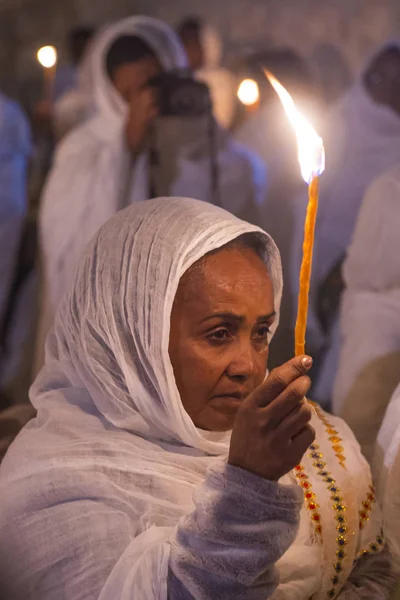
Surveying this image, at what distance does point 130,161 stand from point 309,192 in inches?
50.6

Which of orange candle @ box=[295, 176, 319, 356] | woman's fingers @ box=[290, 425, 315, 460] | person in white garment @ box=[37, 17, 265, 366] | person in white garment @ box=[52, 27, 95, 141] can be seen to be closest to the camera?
orange candle @ box=[295, 176, 319, 356]

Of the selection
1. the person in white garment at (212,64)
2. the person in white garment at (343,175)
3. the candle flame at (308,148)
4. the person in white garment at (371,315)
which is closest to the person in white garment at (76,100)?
the person in white garment at (212,64)

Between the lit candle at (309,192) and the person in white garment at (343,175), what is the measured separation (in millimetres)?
704

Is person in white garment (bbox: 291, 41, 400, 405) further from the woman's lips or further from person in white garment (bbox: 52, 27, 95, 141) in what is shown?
person in white garment (bbox: 52, 27, 95, 141)

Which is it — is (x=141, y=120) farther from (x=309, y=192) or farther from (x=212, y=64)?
(x=309, y=192)

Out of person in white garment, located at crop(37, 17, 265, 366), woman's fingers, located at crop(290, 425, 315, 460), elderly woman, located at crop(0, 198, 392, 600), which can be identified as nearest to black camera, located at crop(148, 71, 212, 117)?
person in white garment, located at crop(37, 17, 265, 366)

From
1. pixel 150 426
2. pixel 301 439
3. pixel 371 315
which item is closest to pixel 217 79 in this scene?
pixel 371 315

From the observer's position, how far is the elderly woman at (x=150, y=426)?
1127mm

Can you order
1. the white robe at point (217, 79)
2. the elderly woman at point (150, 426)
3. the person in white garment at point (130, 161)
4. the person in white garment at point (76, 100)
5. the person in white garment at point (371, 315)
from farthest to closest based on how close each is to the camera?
the person in white garment at point (76, 100) < the white robe at point (217, 79) < the person in white garment at point (130, 161) < the person in white garment at point (371, 315) < the elderly woman at point (150, 426)

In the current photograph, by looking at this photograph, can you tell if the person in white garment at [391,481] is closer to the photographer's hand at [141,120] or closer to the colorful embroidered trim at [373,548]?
the colorful embroidered trim at [373,548]

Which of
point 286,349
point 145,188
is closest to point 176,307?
point 286,349

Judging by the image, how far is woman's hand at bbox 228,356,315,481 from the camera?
0.90 metres

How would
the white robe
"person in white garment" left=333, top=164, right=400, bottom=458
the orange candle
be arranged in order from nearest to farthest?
1. the orange candle
2. "person in white garment" left=333, top=164, right=400, bottom=458
3. the white robe

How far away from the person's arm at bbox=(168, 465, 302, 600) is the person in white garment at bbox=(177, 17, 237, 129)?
1.37 meters
